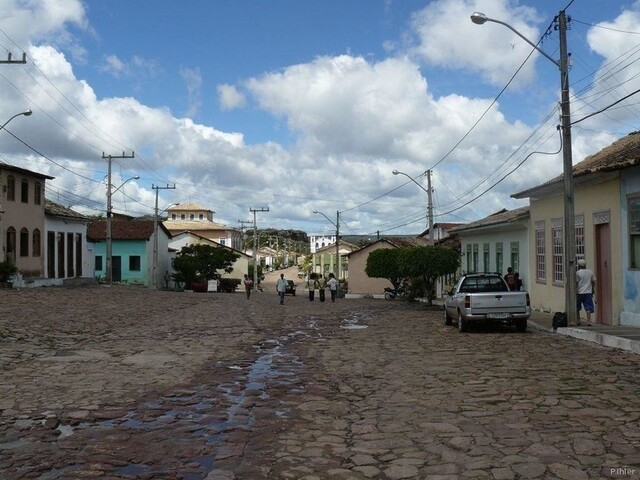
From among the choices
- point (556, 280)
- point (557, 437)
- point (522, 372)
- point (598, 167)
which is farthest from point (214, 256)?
point (557, 437)

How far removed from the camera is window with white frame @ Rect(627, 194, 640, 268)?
59.1 feet

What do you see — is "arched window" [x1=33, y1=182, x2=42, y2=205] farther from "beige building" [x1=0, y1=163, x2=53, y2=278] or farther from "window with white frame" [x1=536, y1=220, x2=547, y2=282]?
"window with white frame" [x1=536, y1=220, x2=547, y2=282]

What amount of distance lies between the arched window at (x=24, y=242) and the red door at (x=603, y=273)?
110 ft

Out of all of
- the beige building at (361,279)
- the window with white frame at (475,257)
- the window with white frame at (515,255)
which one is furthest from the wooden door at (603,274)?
the beige building at (361,279)

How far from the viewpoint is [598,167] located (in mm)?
18781

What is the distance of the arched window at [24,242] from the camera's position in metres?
42.8

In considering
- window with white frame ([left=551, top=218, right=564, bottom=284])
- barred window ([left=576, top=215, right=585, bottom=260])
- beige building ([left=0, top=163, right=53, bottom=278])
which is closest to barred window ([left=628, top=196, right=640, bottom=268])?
barred window ([left=576, top=215, right=585, bottom=260])

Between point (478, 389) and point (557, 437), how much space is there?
2854 mm

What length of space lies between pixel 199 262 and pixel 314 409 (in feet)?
195

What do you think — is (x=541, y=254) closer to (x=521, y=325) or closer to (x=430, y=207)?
(x=521, y=325)

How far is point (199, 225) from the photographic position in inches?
4776

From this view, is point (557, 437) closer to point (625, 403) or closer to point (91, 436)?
point (625, 403)

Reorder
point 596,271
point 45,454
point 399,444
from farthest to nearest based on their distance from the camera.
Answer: point 596,271 < point 399,444 < point 45,454

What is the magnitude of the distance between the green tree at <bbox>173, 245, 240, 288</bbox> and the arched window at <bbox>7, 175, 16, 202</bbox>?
86.0 ft
